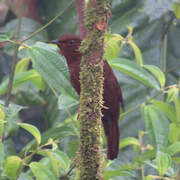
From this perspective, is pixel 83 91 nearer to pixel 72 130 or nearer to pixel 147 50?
pixel 72 130

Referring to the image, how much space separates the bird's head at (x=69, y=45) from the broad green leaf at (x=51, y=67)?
70cm

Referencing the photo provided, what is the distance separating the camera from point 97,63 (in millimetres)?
991

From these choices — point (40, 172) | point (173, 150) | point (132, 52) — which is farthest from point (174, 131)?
point (132, 52)

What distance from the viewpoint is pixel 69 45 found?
2.19 metres

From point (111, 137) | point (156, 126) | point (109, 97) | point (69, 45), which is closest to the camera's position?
point (156, 126)

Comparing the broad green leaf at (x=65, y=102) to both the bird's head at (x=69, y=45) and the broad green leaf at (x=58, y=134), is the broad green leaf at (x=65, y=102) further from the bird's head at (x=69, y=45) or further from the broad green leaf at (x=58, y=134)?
the bird's head at (x=69, y=45)

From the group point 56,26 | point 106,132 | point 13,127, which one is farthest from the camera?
point 56,26

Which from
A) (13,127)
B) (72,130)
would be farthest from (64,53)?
(72,130)

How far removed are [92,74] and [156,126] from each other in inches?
27.0

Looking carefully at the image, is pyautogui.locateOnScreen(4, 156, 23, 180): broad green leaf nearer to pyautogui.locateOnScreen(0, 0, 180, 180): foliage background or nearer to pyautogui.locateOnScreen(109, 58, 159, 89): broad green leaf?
pyautogui.locateOnScreen(109, 58, 159, 89): broad green leaf

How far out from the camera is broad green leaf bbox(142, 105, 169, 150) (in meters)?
1.59

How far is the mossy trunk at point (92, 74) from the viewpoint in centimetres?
98

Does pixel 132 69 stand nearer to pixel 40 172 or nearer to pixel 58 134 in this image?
pixel 58 134

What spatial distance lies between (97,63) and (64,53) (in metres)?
1.21
